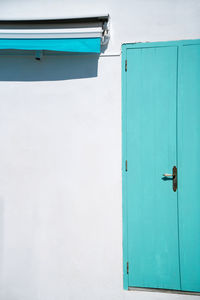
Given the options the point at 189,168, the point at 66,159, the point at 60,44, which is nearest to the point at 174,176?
the point at 189,168

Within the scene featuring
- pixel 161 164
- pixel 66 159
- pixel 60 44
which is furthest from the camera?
pixel 66 159

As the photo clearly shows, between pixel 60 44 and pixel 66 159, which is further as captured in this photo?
pixel 66 159

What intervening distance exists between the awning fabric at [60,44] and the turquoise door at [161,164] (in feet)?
1.47

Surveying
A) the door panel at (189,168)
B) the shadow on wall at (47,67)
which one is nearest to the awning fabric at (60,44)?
the shadow on wall at (47,67)

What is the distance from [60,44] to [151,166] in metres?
1.86

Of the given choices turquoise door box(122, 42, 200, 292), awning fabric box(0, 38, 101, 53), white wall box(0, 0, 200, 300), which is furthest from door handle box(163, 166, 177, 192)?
awning fabric box(0, 38, 101, 53)

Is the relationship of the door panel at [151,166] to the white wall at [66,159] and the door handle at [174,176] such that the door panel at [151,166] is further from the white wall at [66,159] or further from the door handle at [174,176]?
the white wall at [66,159]

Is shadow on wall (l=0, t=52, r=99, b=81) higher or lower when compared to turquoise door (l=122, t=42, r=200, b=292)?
higher

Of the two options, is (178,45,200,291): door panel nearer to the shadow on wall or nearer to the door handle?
the door handle

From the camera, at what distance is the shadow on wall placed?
290cm

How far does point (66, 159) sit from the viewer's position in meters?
2.94

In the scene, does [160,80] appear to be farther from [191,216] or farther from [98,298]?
[98,298]

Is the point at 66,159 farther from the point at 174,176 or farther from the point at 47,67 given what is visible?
the point at 174,176

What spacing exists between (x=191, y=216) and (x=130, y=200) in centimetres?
76
